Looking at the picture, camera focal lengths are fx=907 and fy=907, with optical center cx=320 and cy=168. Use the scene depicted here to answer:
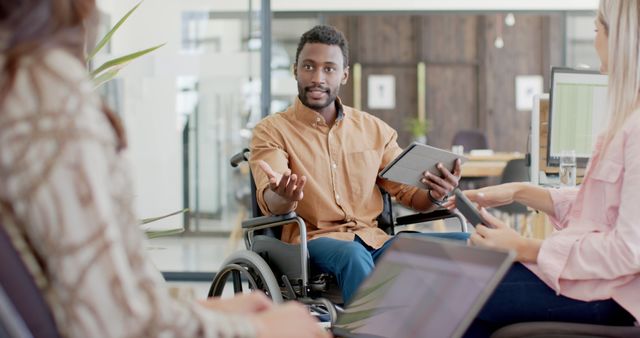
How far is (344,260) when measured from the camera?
253 centimetres

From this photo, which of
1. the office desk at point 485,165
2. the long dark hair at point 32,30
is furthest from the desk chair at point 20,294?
the office desk at point 485,165

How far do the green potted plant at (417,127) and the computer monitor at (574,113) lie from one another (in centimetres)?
676

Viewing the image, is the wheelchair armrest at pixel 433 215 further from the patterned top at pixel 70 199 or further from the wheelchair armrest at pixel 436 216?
the patterned top at pixel 70 199

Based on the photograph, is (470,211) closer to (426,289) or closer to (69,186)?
(426,289)

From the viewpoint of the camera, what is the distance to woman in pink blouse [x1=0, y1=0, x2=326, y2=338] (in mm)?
773

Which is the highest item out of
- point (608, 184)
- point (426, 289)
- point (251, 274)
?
point (608, 184)

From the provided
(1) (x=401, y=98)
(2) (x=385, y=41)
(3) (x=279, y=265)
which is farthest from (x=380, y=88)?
(3) (x=279, y=265)

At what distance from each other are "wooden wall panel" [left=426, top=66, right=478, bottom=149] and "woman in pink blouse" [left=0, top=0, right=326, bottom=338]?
35.2ft

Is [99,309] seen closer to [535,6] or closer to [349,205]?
→ [349,205]

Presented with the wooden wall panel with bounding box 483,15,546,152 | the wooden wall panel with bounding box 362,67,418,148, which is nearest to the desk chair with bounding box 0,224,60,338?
the wooden wall panel with bounding box 362,67,418,148

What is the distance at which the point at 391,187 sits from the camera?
9.87 feet

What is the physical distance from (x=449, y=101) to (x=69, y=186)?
35.8ft

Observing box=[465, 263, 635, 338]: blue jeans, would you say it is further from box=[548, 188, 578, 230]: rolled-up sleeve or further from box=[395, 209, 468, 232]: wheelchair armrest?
box=[395, 209, 468, 232]: wheelchair armrest

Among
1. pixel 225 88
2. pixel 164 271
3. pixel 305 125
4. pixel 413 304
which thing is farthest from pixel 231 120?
pixel 413 304
